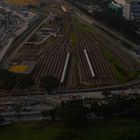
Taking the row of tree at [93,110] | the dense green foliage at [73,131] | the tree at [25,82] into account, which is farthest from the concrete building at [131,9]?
the dense green foliage at [73,131]

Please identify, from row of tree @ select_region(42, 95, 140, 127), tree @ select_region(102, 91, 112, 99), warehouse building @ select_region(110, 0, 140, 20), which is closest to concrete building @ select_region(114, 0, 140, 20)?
warehouse building @ select_region(110, 0, 140, 20)

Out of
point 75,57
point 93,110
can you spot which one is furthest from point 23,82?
point 75,57

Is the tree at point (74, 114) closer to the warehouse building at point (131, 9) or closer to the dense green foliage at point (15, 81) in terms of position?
the dense green foliage at point (15, 81)

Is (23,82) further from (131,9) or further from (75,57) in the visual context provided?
(131,9)

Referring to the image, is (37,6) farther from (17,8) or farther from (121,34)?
(121,34)

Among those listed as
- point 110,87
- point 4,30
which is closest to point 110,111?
point 110,87

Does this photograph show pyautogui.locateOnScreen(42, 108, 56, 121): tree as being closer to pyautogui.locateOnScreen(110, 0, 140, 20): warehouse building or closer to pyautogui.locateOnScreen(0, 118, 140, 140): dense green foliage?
pyautogui.locateOnScreen(0, 118, 140, 140): dense green foliage
